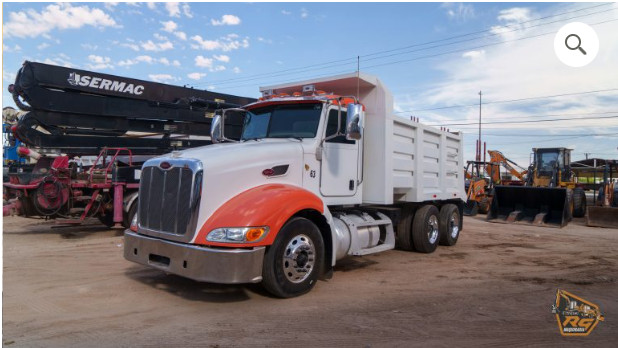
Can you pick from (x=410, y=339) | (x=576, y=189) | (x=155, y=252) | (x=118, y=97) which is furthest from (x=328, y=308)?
(x=576, y=189)

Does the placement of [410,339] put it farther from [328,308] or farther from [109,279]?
[109,279]

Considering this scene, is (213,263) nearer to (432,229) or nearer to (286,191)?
(286,191)

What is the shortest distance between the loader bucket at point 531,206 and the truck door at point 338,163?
9801 millimetres

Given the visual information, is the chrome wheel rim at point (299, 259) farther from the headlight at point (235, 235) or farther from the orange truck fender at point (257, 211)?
the headlight at point (235, 235)

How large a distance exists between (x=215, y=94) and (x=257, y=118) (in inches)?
Result: 260

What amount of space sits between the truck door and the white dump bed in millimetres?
514

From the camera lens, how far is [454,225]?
961cm

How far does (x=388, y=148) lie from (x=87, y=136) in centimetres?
762

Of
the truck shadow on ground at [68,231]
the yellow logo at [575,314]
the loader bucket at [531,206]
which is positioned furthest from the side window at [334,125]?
the loader bucket at [531,206]

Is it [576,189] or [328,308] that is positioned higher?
[576,189]

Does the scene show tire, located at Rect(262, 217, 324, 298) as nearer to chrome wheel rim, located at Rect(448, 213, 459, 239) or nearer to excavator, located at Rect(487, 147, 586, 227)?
chrome wheel rim, located at Rect(448, 213, 459, 239)

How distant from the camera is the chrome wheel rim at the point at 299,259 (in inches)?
196

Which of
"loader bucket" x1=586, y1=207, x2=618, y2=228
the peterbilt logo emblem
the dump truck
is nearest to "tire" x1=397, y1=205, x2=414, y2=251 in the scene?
the dump truck

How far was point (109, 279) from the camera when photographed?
5.81 meters
